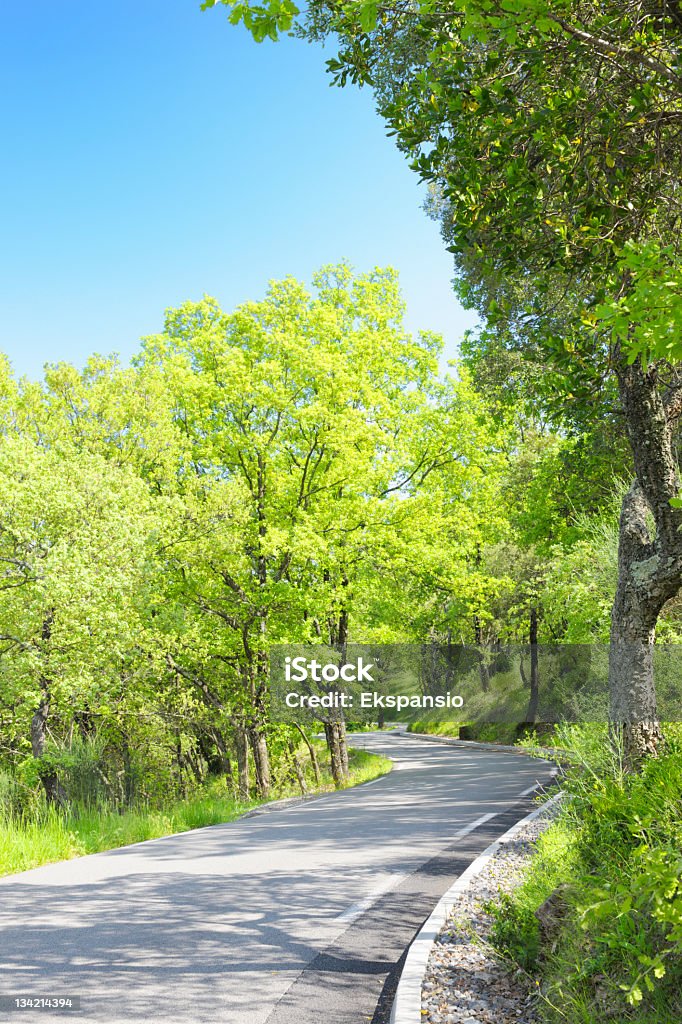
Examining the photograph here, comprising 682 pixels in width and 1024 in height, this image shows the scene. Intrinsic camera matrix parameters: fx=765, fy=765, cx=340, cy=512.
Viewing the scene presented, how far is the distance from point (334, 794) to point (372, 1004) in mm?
13031

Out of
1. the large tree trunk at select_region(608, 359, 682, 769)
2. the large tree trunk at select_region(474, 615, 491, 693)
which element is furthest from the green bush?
the large tree trunk at select_region(474, 615, 491, 693)

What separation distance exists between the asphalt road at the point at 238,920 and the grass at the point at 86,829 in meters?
0.56

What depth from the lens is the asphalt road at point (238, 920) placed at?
475 cm

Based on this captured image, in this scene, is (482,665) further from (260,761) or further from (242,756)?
(260,761)

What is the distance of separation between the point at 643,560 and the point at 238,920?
16.0 ft

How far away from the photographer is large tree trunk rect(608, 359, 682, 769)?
689 cm

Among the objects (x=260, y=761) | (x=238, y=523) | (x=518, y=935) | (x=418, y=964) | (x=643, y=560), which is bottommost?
(x=260, y=761)

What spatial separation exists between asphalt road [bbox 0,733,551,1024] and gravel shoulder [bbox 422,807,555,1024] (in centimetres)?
36

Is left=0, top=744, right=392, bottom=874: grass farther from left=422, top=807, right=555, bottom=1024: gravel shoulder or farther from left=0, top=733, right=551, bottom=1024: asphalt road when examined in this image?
left=422, top=807, right=555, bottom=1024: gravel shoulder

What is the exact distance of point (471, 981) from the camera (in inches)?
189

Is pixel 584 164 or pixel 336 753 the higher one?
pixel 584 164

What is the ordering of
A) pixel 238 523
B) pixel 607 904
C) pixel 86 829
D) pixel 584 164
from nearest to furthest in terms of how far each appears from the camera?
pixel 607 904, pixel 584 164, pixel 86 829, pixel 238 523

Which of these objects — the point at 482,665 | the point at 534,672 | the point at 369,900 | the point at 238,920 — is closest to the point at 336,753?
the point at 534,672

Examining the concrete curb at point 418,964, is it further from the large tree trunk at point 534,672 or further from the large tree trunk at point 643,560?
the large tree trunk at point 534,672
